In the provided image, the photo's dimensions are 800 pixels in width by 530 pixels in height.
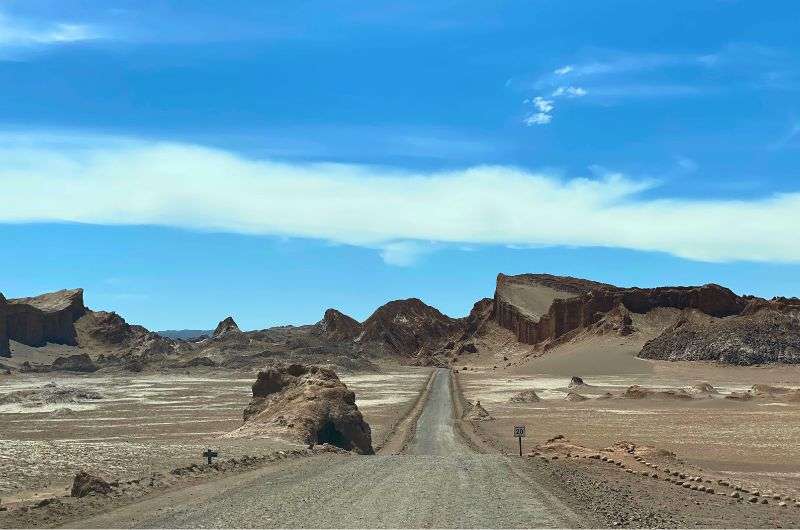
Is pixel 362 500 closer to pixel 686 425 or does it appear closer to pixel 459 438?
pixel 459 438

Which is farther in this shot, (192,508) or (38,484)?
(38,484)

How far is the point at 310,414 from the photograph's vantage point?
32.9 meters

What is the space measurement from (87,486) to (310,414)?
53.9 ft

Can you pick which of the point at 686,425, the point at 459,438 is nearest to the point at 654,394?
the point at 686,425

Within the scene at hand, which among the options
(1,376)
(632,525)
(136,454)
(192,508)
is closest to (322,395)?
(136,454)

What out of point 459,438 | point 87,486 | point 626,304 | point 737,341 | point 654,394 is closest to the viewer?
point 87,486

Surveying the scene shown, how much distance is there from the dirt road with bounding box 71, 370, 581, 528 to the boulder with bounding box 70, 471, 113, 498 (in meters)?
1.27

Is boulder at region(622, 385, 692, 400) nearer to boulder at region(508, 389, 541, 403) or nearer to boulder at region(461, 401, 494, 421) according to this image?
boulder at region(508, 389, 541, 403)

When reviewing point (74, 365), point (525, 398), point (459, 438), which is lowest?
point (525, 398)

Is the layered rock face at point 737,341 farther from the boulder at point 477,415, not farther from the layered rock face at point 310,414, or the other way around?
the layered rock face at point 310,414

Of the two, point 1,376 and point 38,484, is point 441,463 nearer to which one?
point 38,484

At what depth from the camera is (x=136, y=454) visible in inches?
931

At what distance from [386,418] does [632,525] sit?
41.8 meters

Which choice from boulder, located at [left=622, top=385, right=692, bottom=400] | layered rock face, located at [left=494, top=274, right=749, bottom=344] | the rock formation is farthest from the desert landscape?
layered rock face, located at [left=494, top=274, right=749, bottom=344]
